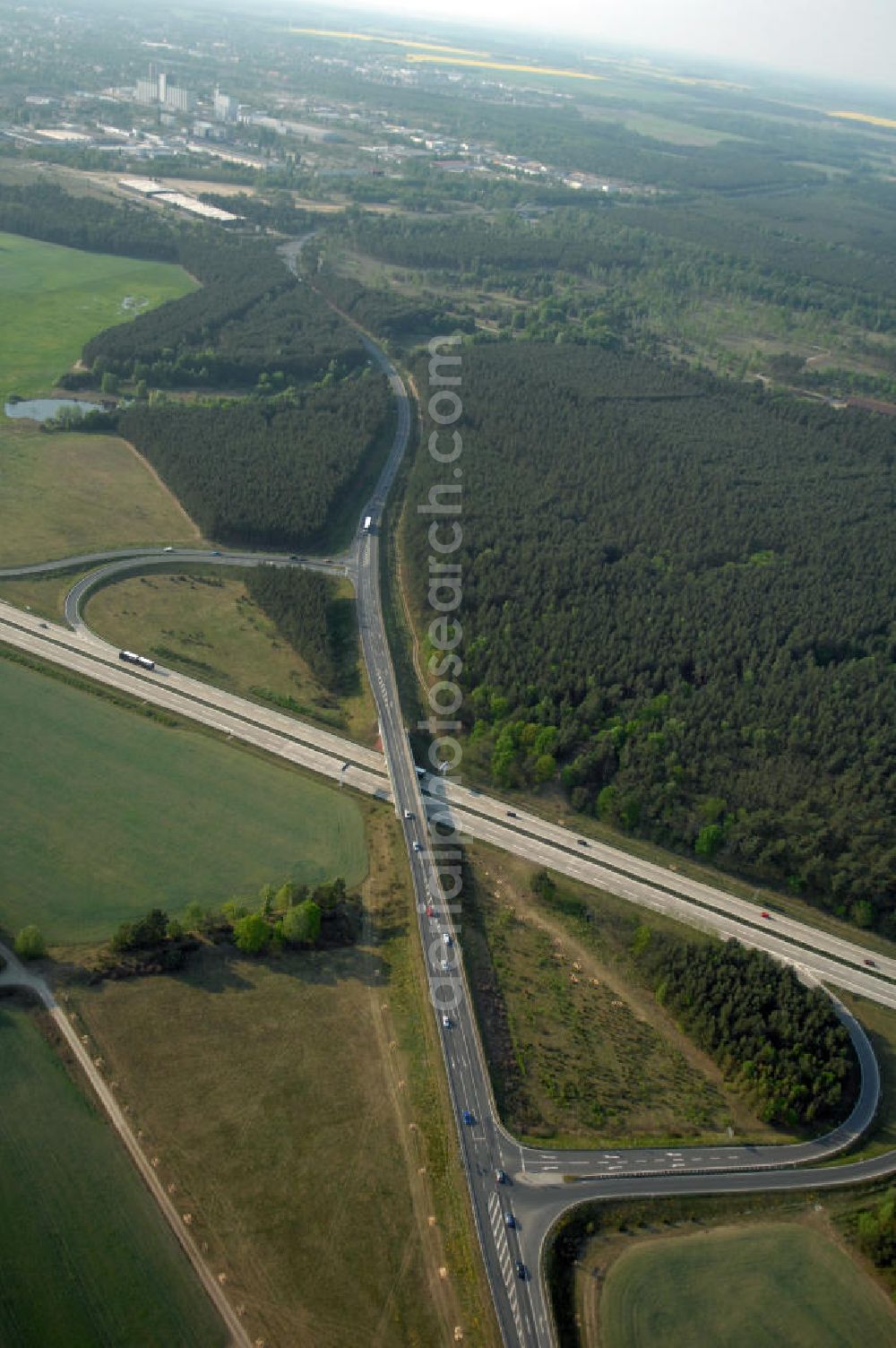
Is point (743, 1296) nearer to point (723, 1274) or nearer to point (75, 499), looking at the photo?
point (723, 1274)

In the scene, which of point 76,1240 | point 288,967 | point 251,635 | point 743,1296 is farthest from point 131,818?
point 743,1296

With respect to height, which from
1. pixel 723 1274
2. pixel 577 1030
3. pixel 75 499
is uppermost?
pixel 75 499

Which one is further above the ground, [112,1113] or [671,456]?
[671,456]

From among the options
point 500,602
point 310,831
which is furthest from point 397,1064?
point 500,602

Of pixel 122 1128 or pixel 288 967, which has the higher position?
pixel 288 967

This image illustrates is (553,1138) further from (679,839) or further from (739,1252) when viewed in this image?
(679,839)

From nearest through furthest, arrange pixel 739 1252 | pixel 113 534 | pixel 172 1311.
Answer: pixel 172 1311 → pixel 739 1252 → pixel 113 534
